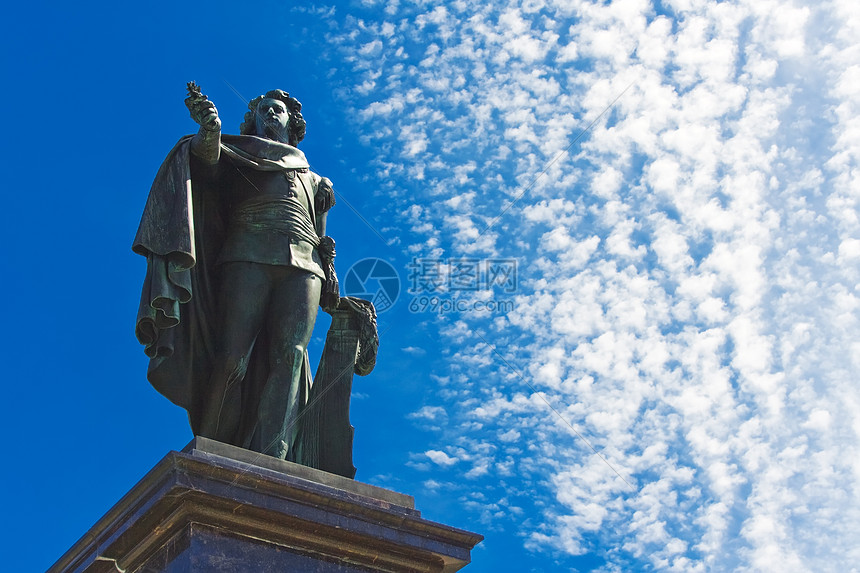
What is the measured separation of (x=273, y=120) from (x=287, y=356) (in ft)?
8.37

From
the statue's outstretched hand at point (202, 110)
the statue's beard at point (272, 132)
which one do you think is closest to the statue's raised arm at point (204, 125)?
the statue's outstretched hand at point (202, 110)

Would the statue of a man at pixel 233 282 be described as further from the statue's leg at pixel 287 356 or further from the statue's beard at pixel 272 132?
the statue's beard at pixel 272 132

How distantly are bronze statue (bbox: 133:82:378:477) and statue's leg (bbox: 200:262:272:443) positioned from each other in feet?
0.03

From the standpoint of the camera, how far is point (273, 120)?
977 centimetres

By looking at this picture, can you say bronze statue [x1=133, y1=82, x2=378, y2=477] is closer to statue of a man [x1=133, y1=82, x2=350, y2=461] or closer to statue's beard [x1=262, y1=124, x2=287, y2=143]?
statue of a man [x1=133, y1=82, x2=350, y2=461]

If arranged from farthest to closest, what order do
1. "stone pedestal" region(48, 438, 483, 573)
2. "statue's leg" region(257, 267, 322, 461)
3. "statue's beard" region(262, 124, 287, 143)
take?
1. "statue's beard" region(262, 124, 287, 143)
2. "statue's leg" region(257, 267, 322, 461)
3. "stone pedestal" region(48, 438, 483, 573)

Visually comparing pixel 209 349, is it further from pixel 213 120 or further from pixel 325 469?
pixel 213 120

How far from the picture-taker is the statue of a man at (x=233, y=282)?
8.14 meters

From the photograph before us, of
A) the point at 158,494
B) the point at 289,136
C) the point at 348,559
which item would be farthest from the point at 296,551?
the point at 289,136

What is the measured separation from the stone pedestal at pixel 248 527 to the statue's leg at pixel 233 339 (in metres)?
1.02

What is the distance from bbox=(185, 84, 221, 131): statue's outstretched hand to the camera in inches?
329

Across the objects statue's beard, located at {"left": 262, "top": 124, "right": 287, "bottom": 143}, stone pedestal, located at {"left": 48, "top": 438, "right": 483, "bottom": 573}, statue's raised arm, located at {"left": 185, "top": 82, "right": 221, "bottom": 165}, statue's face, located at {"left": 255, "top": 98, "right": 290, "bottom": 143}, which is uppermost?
statue's face, located at {"left": 255, "top": 98, "right": 290, "bottom": 143}

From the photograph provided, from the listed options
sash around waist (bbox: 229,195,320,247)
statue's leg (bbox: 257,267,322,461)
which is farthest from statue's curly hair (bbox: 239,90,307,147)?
statue's leg (bbox: 257,267,322,461)

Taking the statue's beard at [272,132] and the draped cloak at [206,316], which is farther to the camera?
the statue's beard at [272,132]
